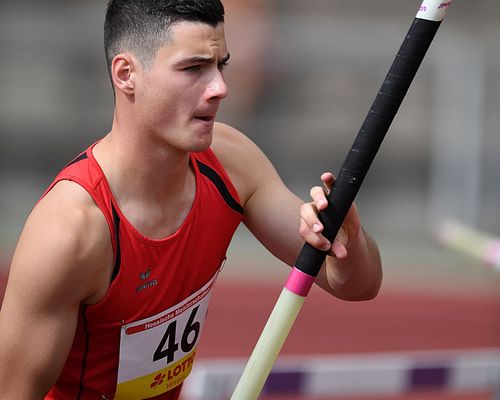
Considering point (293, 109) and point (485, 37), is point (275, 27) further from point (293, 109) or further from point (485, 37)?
point (485, 37)

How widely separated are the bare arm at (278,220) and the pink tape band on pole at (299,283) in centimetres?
47

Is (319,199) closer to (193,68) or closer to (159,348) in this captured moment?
(193,68)

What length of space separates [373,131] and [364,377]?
6.61ft

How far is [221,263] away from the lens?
3.51 metres

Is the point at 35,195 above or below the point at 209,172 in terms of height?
below

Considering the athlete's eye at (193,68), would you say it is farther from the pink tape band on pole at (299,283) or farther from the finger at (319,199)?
the pink tape band on pole at (299,283)

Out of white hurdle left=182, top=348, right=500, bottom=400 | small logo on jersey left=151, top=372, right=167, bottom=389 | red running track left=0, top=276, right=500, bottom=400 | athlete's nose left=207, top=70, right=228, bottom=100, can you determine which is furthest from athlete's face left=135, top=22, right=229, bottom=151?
red running track left=0, top=276, right=500, bottom=400

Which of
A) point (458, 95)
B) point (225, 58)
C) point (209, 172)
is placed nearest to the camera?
point (225, 58)

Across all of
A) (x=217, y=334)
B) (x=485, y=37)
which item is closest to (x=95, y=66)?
(x=217, y=334)

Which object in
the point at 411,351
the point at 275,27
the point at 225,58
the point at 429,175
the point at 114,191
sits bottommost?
the point at 411,351

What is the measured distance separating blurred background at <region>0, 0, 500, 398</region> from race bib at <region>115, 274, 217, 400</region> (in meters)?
6.32

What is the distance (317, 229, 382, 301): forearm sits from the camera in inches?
127

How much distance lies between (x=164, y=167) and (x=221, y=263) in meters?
0.44

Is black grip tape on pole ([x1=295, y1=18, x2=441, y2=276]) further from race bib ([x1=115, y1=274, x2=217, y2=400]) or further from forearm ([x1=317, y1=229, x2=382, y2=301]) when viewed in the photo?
race bib ([x1=115, y1=274, x2=217, y2=400])
